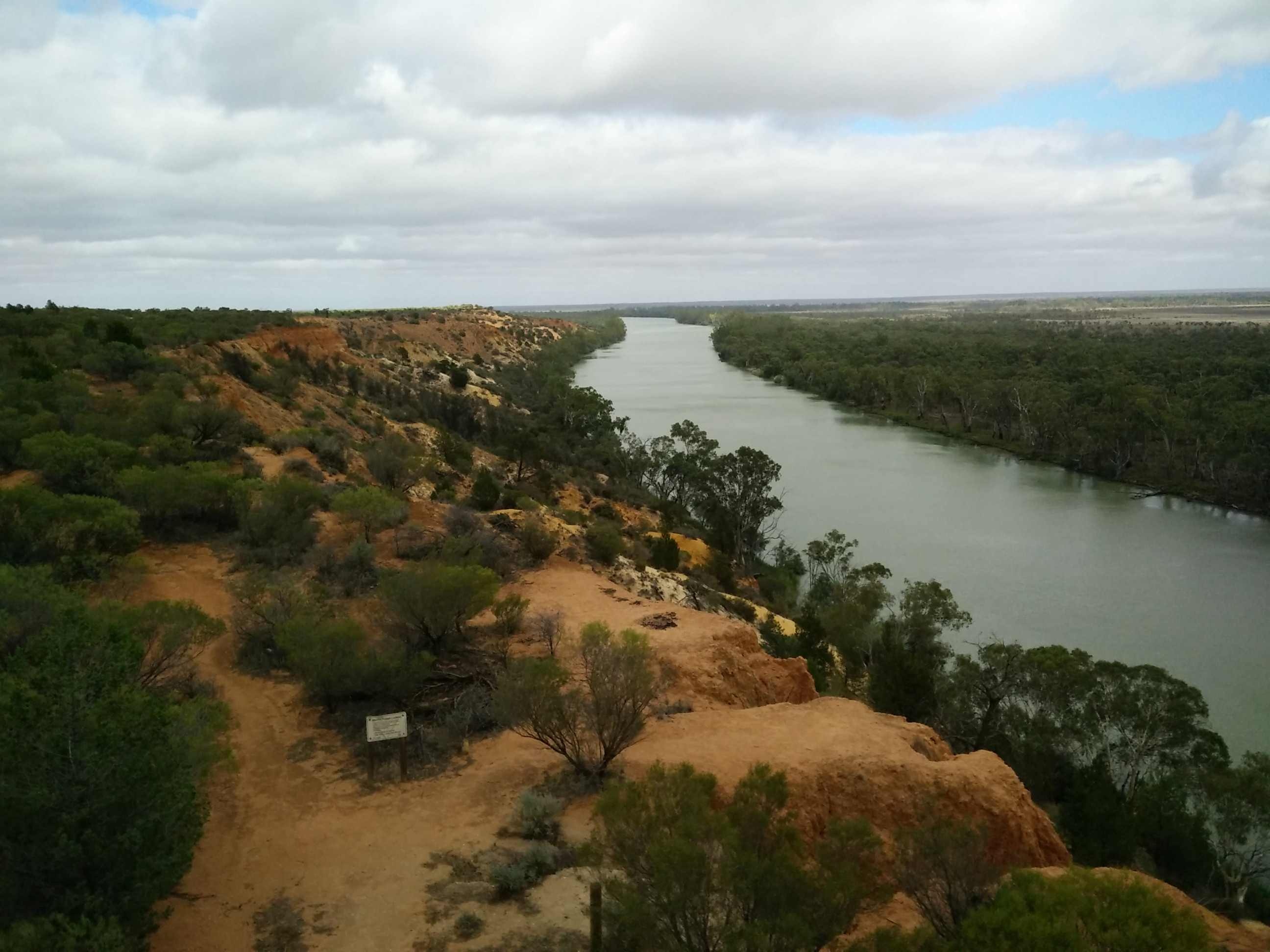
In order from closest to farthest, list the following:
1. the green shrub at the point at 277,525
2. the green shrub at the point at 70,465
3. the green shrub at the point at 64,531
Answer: the green shrub at the point at 64,531 → the green shrub at the point at 277,525 → the green shrub at the point at 70,465

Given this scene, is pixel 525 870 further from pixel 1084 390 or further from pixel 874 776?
pixel 1084 390

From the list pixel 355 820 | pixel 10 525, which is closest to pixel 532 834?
pixel 355 820

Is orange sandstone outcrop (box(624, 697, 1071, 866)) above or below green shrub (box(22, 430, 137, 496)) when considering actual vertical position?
below

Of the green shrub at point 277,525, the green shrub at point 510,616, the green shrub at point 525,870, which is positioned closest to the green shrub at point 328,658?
the green shrub at point 510,616

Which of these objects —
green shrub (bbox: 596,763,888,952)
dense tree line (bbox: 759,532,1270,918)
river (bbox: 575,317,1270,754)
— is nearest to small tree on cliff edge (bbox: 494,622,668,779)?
green shrub (bbox: 596,763,888,952)

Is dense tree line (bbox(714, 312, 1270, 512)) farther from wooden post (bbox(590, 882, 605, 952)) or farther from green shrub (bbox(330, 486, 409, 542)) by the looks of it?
wooden post (bbox(590, 882, 605, 952))

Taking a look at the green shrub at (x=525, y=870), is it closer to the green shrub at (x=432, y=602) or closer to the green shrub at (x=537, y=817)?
the green shrub at (x=537, y=817)
